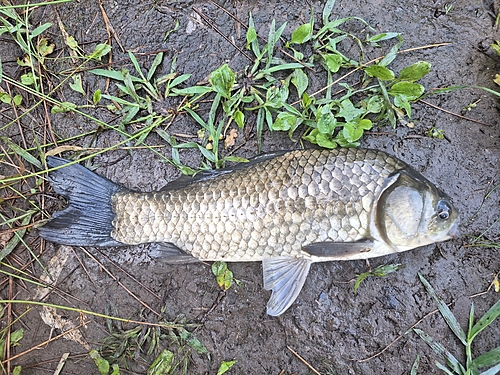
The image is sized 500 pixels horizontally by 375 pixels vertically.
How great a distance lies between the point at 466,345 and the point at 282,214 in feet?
4.77

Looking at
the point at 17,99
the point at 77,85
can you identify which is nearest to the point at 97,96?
the point at 77,85

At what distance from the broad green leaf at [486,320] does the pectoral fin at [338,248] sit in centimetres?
90

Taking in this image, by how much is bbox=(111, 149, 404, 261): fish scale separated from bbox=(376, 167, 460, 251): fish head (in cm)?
8

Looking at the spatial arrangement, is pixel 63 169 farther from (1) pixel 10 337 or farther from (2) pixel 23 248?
(1) pixel 10 337

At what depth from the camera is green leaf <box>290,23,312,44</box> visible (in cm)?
266

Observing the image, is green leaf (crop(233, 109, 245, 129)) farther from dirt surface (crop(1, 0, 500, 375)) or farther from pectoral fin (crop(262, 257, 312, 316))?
pectoral fin (crop(262, 257, 312, 316))

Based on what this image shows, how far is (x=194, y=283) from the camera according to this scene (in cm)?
280

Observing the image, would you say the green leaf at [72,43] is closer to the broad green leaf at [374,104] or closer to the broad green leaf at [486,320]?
the broad green leaf at [374,104]

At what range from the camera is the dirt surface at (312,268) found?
2.69 metres

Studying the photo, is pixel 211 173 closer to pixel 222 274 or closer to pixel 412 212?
pixel 222 274

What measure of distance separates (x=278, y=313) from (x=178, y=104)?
153cm

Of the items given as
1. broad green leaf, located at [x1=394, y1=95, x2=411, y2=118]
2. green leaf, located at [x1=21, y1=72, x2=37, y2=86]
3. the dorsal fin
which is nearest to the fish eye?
broad green leaf, located at [x1=394, y1=95, x2=411, y2=118]

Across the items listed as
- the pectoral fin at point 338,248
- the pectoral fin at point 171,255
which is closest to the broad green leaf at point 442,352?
the pectoral fin at point 338,248

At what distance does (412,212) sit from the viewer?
2332 millimetres
